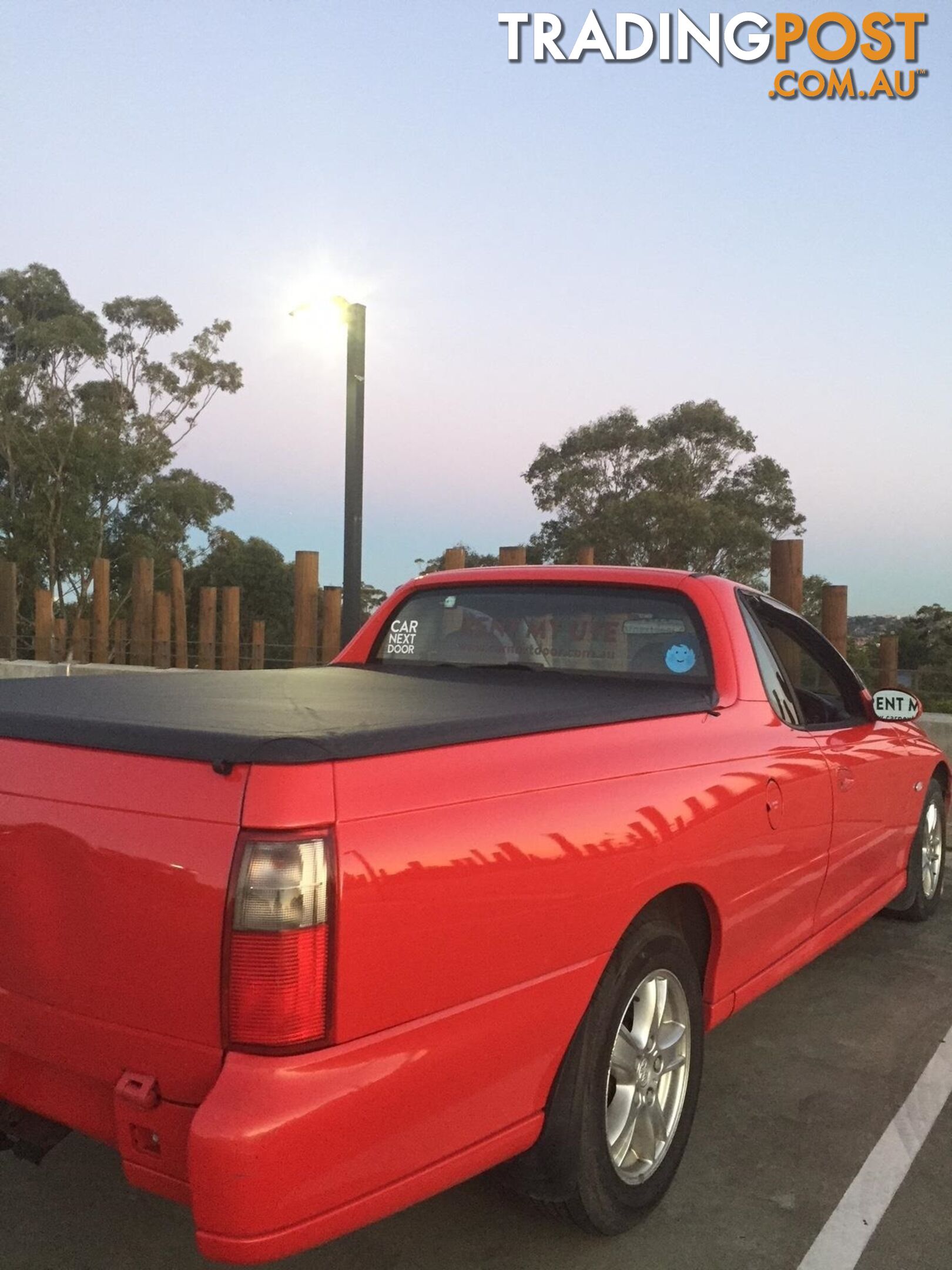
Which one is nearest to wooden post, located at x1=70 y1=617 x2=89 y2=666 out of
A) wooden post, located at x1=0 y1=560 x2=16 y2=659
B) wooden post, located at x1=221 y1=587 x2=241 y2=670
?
wooden post, located at x1=0 y1=560 x2=16 y2=659

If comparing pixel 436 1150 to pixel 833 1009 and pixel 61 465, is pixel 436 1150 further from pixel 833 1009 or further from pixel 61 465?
pixel 61 465

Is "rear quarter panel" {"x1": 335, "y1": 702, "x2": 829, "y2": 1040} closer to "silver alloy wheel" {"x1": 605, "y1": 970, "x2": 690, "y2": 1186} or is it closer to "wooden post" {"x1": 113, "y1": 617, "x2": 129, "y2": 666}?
"silver alloy wheel" {"x1": 605, "y1": 970, "x2": 690, "y2": 1186}

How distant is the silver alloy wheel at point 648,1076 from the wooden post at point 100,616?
42.8ft

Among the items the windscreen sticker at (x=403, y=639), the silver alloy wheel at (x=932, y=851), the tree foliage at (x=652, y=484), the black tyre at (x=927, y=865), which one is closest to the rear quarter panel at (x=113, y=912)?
the windscreen sticker at (x=403, y=639)

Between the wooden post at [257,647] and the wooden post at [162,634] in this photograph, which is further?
the wooden post at [162,634]

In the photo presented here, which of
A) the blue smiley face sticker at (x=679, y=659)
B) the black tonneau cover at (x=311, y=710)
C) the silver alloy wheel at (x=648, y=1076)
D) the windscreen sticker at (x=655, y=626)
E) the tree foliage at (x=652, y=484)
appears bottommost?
the silver alloy wheel at (x=648, y=1076)

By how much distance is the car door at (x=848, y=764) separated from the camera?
14.0 ft

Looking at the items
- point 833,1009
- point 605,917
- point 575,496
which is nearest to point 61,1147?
point 605,917

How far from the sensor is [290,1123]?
79.5 inches

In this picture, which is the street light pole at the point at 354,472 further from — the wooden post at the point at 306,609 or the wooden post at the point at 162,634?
the wooden post at the point at 162,634

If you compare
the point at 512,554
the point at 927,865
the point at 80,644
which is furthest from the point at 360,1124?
the point at 80,644

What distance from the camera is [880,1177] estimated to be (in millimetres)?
3285

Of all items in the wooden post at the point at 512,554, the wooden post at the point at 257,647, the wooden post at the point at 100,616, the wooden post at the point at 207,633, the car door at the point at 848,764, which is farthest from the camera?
the wooden post at the point at 100,616

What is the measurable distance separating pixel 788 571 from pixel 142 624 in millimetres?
8913
